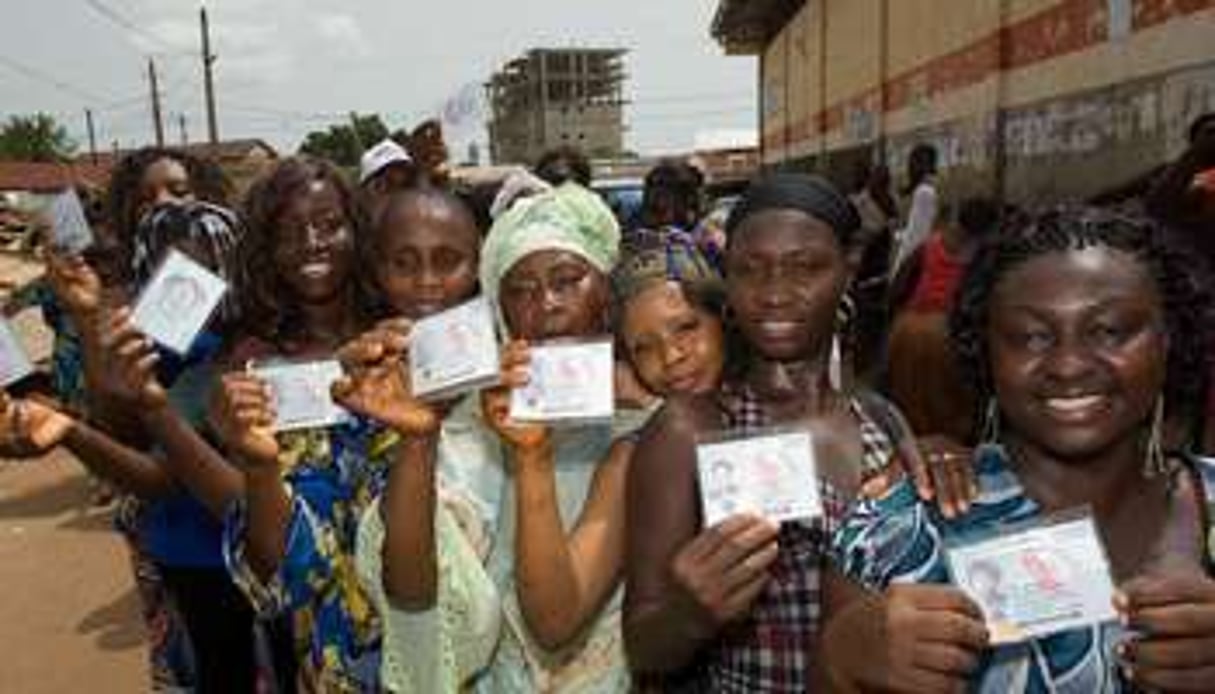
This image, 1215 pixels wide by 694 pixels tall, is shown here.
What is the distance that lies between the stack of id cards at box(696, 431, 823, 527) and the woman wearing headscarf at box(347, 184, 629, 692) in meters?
0.37

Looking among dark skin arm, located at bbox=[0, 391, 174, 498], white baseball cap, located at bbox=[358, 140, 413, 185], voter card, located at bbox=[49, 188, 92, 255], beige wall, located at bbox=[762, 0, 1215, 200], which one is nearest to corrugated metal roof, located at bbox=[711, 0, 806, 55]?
beige wall, located at bbox=[762, 0, 1215, 200]

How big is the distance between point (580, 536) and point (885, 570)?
56cm

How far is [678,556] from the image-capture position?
1.80 m

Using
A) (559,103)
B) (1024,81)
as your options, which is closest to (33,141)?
(559,103)

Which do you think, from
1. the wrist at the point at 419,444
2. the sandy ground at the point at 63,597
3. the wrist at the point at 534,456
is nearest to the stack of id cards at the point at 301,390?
the wrist at the point at 419,444

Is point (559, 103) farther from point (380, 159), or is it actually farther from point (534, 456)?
point (534, 456)

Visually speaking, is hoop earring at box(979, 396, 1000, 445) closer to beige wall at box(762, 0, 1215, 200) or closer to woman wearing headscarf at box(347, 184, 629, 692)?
woman wearing headscarf at box(347, 184, 629, 692)

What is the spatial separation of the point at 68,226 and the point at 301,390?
3.89 feet

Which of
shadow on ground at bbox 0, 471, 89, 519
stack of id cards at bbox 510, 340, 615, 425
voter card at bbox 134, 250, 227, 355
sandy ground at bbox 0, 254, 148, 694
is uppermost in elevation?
voter card at bbox 134, 250, 227, 355

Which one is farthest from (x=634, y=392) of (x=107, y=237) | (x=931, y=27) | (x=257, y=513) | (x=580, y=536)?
(x=931, y=27)

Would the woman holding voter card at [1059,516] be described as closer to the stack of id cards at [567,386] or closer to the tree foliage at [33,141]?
the stack of id cards at [567,386]

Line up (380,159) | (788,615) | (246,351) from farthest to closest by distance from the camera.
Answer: (380,159) → (246,351) → (788,615)

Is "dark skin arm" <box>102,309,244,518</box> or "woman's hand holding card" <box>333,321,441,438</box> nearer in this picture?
"woman's hand holding card" <box>333,321,441,438</box>

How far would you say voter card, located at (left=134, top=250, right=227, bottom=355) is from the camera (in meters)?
2.54
